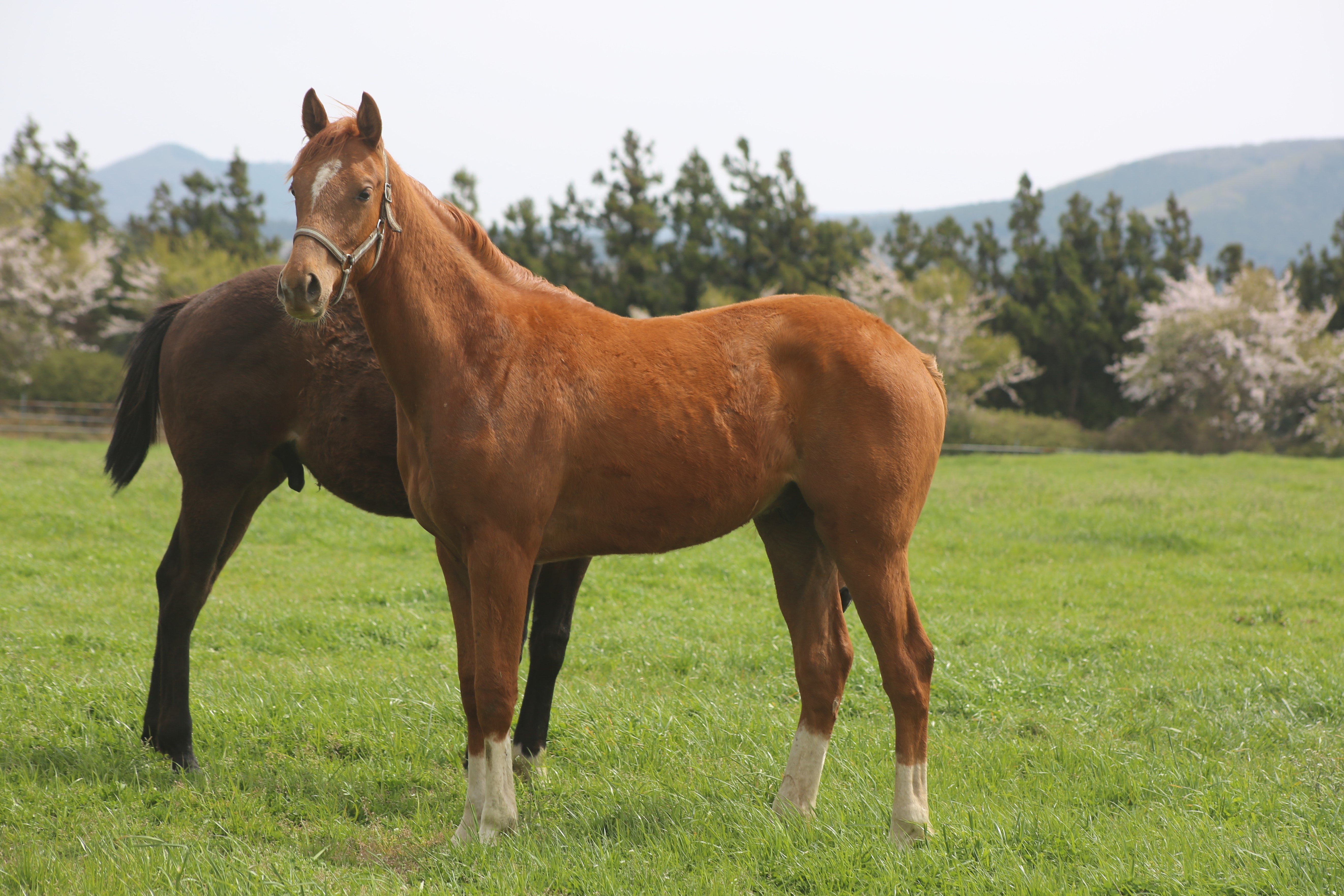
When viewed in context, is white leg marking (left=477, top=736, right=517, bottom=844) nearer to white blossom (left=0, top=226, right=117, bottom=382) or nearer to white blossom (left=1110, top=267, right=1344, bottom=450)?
white blossom (left=1110, top=267, right=1344, bottom=450)

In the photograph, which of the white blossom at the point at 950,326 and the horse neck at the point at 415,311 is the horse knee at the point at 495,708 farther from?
the white blossom at the point at 950,326

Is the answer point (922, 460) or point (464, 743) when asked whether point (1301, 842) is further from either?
point (464, 743)

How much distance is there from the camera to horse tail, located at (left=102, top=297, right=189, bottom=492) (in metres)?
5.20

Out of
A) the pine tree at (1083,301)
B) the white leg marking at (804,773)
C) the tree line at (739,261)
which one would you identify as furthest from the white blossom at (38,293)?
the pine tree at (1083,301)

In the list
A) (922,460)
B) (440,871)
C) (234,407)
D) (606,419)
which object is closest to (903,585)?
(922,460)

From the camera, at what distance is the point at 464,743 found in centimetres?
462

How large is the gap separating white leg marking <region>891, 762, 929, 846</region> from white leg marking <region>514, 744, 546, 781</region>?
5.44 feet

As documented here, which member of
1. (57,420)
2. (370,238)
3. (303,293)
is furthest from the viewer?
(57,420)

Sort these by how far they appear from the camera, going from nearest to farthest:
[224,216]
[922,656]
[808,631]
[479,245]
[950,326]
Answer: [922,656] < [479,245] < [808,631] < [950,326] < [224,216]

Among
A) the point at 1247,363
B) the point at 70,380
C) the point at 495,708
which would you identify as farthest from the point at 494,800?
the point at 70,380

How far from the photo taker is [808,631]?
402 cm

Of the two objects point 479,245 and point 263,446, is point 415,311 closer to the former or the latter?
point 479,245

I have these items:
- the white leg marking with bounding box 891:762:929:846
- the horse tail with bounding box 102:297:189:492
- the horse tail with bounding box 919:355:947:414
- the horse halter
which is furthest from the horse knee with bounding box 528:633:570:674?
the horse tail with bounding box 102:297:189:492

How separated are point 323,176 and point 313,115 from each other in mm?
331
